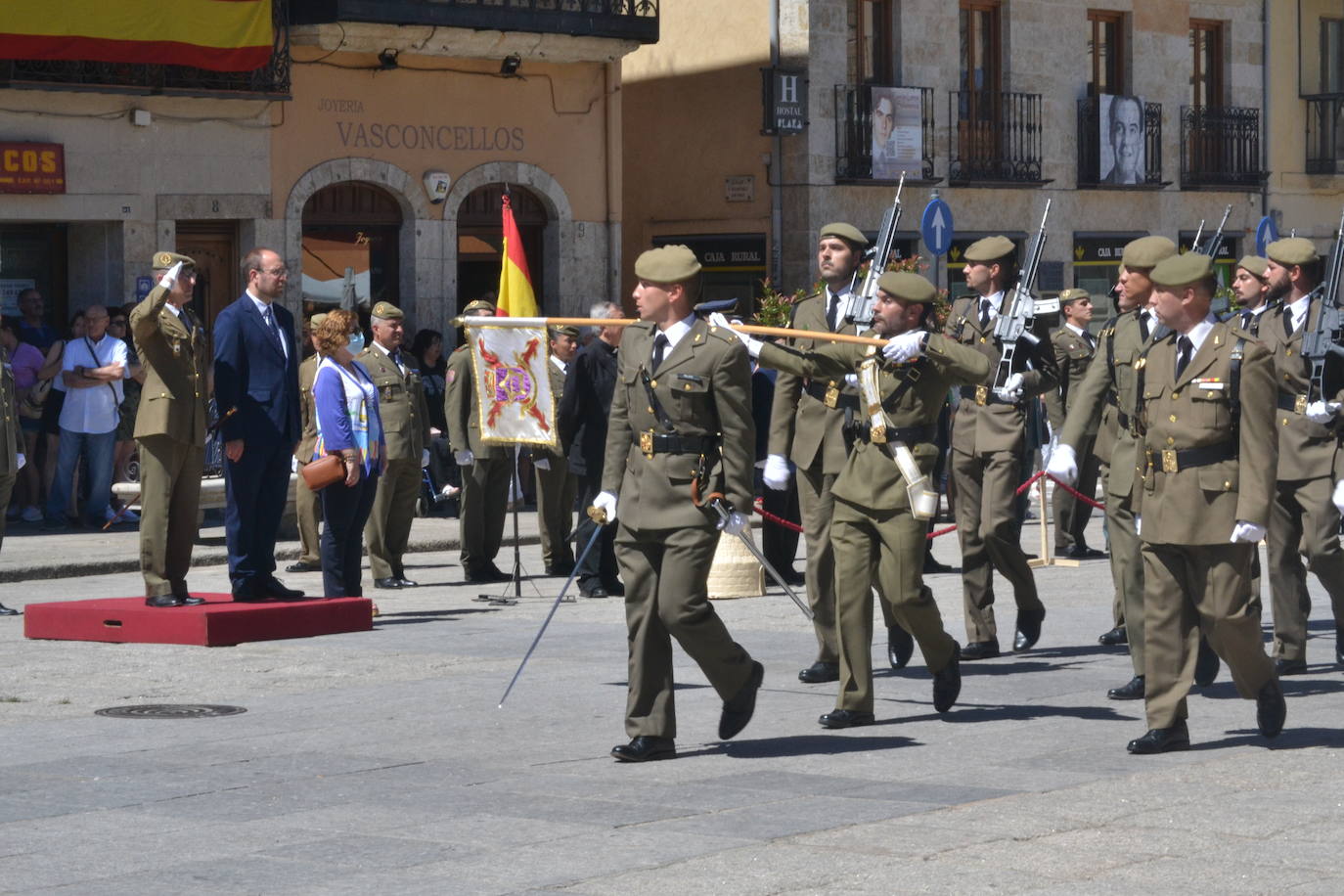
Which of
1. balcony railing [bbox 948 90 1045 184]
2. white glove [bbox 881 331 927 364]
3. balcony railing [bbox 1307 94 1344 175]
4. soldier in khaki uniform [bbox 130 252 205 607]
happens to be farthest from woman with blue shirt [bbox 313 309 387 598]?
balcony railing [bbox 1307 94 1344 175]

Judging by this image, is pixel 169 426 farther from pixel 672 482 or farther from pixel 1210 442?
pixel 1210 442

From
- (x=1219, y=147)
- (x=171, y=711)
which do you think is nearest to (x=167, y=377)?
(x=171, y=711)

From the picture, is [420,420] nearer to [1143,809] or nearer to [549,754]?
[549,754]

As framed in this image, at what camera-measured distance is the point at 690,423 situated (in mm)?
9445

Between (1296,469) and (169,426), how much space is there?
19.0 ft

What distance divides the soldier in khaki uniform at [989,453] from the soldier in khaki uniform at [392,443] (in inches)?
188

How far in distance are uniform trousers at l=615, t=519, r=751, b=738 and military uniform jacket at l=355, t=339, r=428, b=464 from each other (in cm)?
680

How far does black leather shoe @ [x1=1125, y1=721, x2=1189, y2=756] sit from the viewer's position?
920 centimetres

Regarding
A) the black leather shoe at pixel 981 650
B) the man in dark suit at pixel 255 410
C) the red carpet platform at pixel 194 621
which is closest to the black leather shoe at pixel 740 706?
the black leather shoe at pixel 981 650

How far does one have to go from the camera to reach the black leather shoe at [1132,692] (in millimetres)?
10758

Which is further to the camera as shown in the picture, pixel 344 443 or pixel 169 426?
pixel 344 443

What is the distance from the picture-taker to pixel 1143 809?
8.05 meters

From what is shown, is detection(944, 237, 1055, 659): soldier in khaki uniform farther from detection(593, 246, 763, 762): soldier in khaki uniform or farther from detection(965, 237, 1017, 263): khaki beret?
detection(593, 246, 763, 762): soldier in khaki uniform

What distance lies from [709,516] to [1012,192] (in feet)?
77.7
